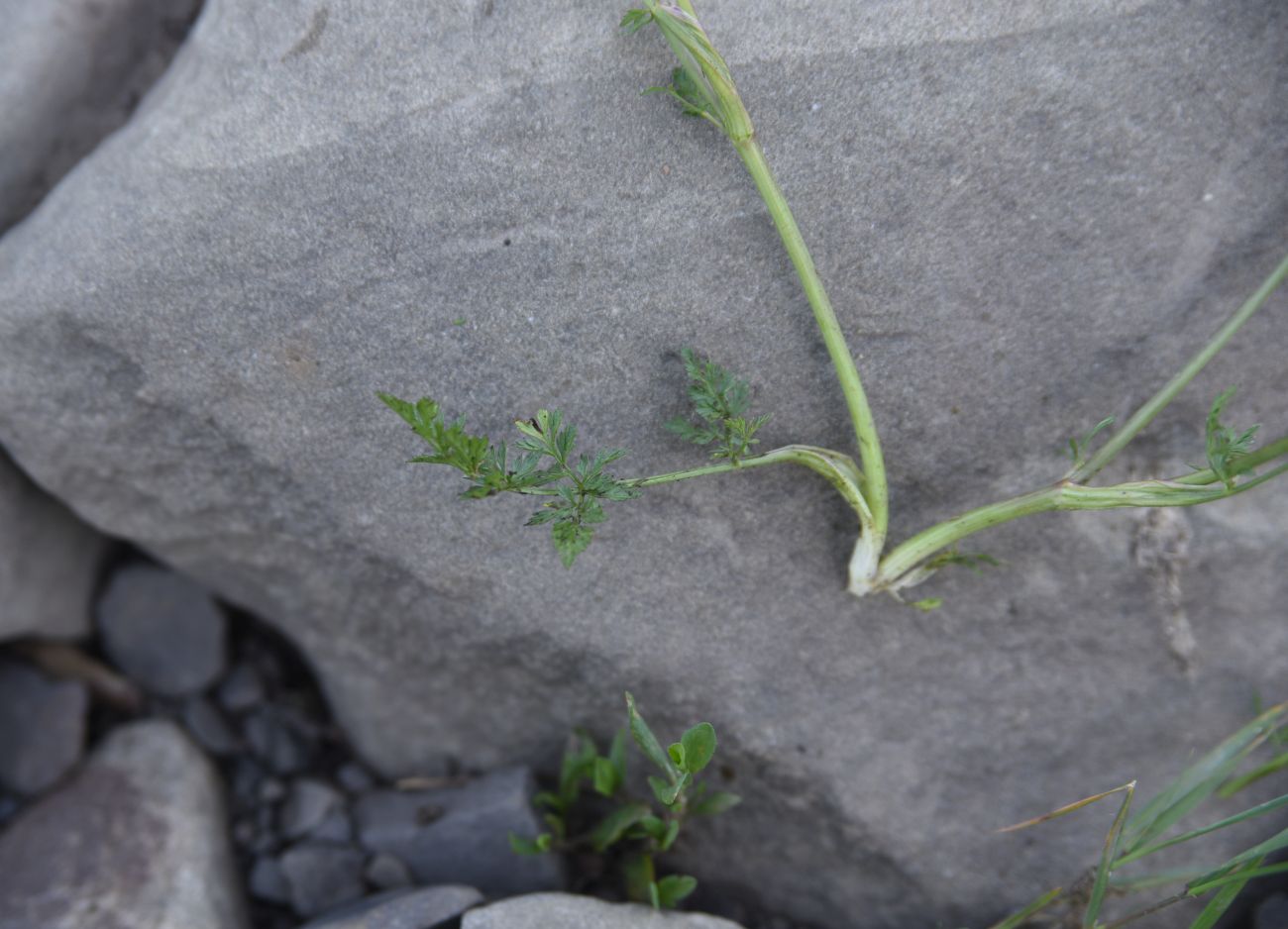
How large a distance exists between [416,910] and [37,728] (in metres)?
1.13

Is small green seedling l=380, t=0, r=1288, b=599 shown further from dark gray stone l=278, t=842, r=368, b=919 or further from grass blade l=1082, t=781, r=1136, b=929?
dark gray stone l=278, t=842, r=368, b=919

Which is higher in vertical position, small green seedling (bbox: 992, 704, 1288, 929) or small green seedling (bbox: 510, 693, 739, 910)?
small green seedling (bbox: 510, 693, 739, 910)

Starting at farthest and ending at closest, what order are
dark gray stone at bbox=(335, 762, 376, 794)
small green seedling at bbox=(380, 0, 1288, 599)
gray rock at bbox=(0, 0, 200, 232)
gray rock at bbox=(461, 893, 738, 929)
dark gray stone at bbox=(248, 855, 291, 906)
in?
dark gray stone at bbox=(335, 762, 376, 794), dark gray stone at bbox=(248, 855, 291, 906), gray rock at bbox=(0, 0, 200, 232), gray rock at bbox=(461, 893, 738, 929), small green seedling at bbox=(380, 0, 1288, 599)

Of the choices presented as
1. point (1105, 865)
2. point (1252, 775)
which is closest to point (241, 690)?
point (1105, 865)

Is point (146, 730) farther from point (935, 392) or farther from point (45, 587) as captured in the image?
point (935, 392)

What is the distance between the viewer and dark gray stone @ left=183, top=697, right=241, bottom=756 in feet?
8.04

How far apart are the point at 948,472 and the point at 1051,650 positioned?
1.44ft

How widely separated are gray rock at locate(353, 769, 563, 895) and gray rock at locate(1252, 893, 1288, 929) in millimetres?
1411

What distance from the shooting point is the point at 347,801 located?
2381 millimetres

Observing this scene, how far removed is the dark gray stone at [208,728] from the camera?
2.45 m

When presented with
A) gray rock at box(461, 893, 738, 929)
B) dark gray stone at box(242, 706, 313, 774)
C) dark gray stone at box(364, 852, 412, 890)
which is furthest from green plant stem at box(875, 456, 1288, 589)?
dark gray stone at box(242, 706, 313, 774)

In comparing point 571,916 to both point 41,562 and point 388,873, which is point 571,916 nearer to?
point 388,873

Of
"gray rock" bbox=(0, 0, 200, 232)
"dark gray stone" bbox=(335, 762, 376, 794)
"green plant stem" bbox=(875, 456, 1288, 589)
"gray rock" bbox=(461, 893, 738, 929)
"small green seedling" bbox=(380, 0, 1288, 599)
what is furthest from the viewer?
"dark gray stone" bbox=(335, 762, 376, 794)

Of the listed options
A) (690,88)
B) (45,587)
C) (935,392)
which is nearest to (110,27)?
(45,587)
